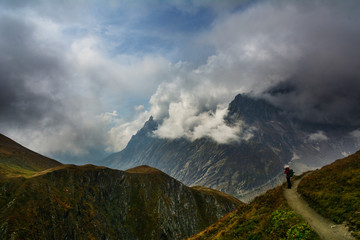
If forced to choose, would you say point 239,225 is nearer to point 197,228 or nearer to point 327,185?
point 327,185

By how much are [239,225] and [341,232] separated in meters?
9.67

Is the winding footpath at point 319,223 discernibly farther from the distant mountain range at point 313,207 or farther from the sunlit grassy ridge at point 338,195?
the sunlit grassy ridge at point 338,195

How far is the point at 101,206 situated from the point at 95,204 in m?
5.01

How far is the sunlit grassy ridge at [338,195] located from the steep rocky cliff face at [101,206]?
88.2 m

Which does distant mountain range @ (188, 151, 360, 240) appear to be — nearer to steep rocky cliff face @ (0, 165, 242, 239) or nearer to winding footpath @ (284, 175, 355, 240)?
winding footpath @ (284, 175, 355, 240)

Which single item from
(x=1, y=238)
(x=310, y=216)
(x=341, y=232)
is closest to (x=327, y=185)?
(x=310, y=216)

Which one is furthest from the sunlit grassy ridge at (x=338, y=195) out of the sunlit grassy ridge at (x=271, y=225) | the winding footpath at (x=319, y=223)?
the sunlit grassy ridge at (x=271, y=225)

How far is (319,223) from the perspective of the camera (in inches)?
741

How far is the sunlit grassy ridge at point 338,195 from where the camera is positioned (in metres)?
17.9

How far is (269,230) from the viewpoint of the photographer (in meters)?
19.4

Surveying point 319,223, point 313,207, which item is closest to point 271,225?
point 319,223

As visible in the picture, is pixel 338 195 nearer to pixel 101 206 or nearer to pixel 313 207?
pixel 313 207

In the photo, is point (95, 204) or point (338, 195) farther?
point (95, 204)

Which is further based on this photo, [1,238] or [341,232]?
[1,238]
